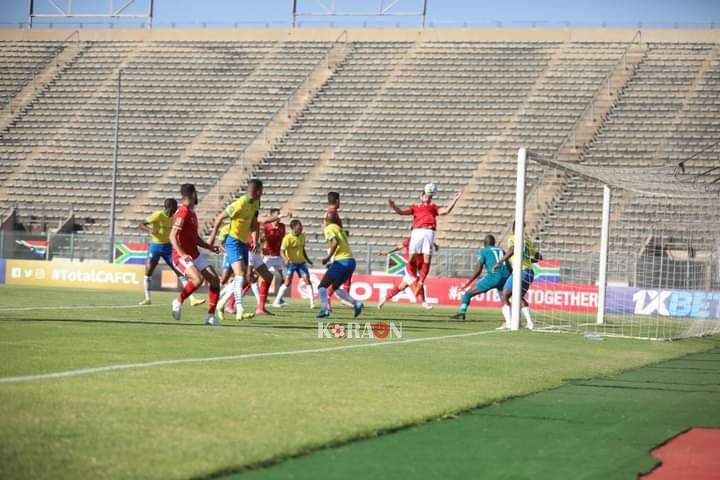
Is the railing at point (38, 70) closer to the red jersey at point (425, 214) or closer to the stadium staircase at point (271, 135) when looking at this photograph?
the stadium staircase at point (271, 135)

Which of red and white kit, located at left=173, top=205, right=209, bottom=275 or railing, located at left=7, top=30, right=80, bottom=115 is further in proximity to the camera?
railing, located at left=7, top=30, right=80, bottom=115

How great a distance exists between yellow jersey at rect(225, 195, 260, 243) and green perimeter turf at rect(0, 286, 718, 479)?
4.47ft

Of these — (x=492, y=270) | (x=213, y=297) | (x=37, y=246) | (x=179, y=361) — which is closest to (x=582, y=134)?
(x=37, y=246)

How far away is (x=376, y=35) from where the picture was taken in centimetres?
5672

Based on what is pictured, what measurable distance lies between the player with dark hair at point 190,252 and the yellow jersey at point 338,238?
3089mm

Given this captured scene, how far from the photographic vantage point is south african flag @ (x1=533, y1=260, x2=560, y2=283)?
105 ft

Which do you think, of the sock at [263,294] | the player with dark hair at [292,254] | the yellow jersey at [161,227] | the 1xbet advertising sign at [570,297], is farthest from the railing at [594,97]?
the sock at [263,294]

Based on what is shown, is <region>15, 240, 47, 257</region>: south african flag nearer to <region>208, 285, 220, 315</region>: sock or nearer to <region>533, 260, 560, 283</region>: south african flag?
<region>533, 260, 560, 283</region>: south african flag

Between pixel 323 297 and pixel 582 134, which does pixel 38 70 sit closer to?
pixel 582 134

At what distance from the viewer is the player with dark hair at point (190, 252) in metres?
16.7

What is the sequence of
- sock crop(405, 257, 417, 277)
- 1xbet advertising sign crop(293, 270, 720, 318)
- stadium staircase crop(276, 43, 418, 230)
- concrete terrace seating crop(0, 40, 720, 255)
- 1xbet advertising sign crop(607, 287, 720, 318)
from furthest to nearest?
1. stadium staircase crop(276, 43, 418, 230)
2. concrete terrace seating crop(0, 40, 720, 255)
3. 1xbet advertising sign crop(293, 270, 720, 318)
4. 1xbet advertising sign crop(607, 287, 720, 318)
5. sock crop(405, 257, 417, 277)

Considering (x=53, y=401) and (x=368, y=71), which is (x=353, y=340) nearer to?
(x=53, y=401)

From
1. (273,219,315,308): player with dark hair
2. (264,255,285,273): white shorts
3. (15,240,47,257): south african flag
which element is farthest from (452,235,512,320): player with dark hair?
(15,240,47,257): south african flag

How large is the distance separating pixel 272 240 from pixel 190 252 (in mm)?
6482
